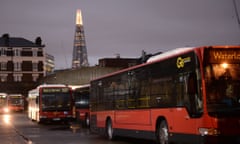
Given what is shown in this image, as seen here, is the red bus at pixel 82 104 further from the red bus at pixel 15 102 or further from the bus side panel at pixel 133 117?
the red bus at pixel 15 102

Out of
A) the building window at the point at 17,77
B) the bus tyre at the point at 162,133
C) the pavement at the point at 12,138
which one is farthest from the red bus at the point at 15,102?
the bus tyre at the point at 162,133

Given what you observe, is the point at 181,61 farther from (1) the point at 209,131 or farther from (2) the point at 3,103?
(2) the point at 3,103

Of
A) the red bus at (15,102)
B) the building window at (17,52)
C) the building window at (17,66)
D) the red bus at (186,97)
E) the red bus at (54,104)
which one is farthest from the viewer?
the building window at (17,52)

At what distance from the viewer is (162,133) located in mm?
17375

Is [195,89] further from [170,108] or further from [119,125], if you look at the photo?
[119,125]

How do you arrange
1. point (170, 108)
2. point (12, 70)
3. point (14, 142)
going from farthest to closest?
1. point (12, 70)
2. point (14, 142)
3. point (170, 108)

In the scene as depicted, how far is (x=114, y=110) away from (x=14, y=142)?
458 cm

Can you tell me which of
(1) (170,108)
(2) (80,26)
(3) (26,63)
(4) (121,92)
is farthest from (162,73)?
(2) (80,26)

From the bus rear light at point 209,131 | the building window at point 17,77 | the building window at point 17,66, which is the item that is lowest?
the bus rear light at point 209,131

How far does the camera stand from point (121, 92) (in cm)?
2217

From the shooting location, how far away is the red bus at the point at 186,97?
13.9 meters

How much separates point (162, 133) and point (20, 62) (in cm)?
10874

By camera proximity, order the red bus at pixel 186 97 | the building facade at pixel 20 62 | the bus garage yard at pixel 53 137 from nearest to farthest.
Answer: the red bus at pixel 186 97
the bus garage yard at pixel 53 137
the building facade at pixel 20 62

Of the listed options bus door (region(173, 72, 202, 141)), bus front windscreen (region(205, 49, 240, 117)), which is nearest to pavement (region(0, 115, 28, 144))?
bus door (region(173, 72, 202, 141))
